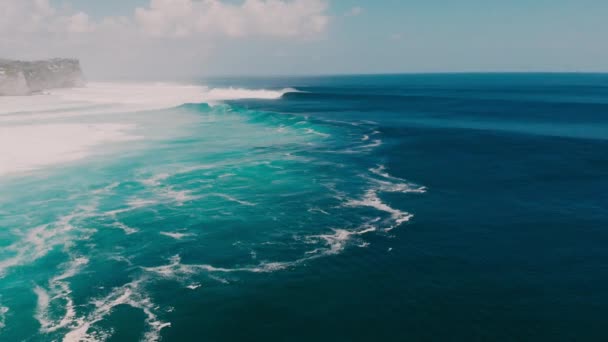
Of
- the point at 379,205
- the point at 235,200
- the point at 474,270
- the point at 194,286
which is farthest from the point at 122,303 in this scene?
the point at 379,205

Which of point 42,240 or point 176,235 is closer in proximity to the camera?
point 42,240

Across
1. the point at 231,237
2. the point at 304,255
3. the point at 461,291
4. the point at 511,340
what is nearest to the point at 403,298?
the point at 461,291

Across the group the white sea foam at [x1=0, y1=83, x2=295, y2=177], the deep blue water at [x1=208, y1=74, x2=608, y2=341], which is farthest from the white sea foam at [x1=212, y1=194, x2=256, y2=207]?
the white sea foam at [x1=0, y1=83, x2=295, y2=177]

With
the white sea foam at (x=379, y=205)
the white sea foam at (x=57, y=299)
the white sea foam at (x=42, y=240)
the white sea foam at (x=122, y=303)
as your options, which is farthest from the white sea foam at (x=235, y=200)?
the white sea foam at (x=57, y=299)

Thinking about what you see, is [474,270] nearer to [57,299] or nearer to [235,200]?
[235,200]

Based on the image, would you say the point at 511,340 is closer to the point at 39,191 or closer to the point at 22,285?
the point at 22,285

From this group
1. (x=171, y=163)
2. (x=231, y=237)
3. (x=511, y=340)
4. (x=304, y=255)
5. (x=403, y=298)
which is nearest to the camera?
(x=511, y=340)

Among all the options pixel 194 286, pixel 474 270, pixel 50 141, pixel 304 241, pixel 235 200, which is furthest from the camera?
pixel 50 141

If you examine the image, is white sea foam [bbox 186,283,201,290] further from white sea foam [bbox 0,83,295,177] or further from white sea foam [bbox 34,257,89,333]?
white sea foam [bbox 0,83,295,177]
